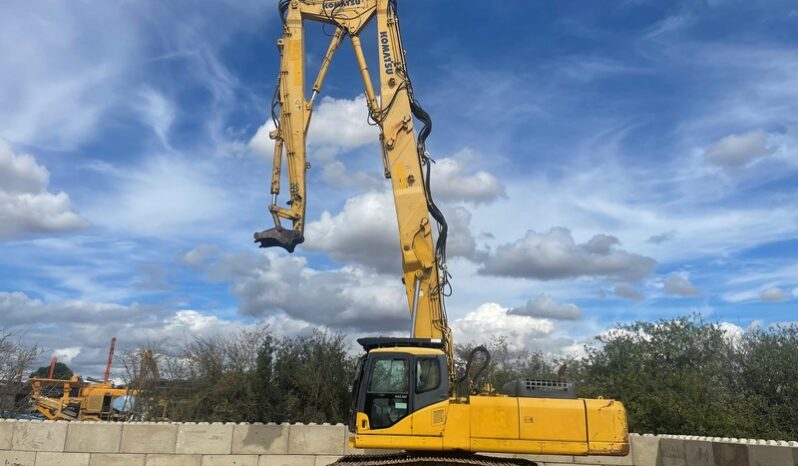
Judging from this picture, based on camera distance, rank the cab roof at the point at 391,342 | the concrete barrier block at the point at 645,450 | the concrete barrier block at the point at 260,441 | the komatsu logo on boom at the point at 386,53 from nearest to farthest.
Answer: the cab roof at the point at 391,342 < the komatsu logo on boom at the point at 386,53 < the concrete barrier block at the point at 645,450 < the concrete barrier block at the point at 260,441

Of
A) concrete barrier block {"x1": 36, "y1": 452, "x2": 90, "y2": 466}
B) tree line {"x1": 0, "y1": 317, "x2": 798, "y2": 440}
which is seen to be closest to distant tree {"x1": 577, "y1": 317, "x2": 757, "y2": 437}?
tree line {"x1": 0, "y1": 317, "x2": 798, "y2": 440}

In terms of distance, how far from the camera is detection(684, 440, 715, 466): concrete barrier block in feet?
35.0

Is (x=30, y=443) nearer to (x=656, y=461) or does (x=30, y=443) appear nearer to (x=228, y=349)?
(x=228, y=349)

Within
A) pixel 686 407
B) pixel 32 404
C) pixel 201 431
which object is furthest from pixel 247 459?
pixel 32 404

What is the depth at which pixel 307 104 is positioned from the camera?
1217 centimetres

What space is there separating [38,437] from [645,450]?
41.4ft

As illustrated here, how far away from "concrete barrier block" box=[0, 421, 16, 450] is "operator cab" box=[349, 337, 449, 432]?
8674mm

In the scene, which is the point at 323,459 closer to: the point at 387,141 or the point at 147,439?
the point at 147,439

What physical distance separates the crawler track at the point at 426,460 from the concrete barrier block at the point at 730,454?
351 cm

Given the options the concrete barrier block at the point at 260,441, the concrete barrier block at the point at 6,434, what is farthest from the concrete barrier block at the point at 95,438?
the concrete barrier block at the point at 260,441

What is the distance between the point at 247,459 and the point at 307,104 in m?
7.40

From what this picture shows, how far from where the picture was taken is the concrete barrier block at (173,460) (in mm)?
12922

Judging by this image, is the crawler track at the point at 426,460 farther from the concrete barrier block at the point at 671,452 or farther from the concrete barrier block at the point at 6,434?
the concrete barrier block at the point at 6,434

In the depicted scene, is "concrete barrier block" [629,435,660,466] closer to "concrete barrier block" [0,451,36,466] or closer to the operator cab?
the operator cab
